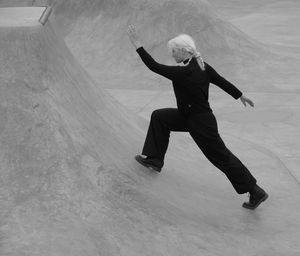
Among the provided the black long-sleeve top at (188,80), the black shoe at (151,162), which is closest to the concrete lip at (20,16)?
the black long-sleeve top at (188,80)

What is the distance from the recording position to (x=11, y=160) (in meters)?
5.25

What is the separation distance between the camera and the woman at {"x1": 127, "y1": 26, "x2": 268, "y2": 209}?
17.8 ft

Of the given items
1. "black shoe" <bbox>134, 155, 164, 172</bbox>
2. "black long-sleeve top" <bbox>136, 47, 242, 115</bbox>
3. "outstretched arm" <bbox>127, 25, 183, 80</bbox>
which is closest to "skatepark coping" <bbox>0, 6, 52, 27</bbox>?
"outstretched arm" <bbox>127, 25, 183, 80</bbox>

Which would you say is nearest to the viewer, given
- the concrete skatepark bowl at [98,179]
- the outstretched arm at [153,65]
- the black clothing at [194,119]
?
the concrete skatepark bowl at [98,179]

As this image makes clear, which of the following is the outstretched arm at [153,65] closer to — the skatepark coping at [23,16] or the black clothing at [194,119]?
the black clothing at [194,119]

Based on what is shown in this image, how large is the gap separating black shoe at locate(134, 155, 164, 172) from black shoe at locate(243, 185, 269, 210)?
97 cm

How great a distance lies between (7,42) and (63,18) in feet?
32.9

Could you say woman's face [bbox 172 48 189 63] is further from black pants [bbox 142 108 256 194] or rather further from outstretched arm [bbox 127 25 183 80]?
black pants [bbox 142 108 256 194]

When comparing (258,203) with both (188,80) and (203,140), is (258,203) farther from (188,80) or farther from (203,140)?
(188,80)

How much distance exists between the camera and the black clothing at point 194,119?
5453 mm

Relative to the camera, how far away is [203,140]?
5.66 m

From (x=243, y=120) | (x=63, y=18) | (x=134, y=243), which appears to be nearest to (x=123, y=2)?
(x=63, y=18)

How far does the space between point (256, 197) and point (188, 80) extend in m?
1.47

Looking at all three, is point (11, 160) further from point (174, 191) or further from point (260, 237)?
point (260, 237)
